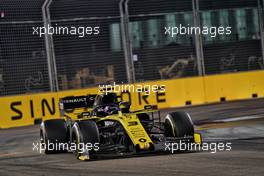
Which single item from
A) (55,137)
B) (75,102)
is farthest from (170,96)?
(55,137)

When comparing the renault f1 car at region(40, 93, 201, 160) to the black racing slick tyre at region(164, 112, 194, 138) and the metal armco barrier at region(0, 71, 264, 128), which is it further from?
the metal armco barrier at region(0, 71, 264, 128)

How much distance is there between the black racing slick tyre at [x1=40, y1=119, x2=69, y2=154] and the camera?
13586mm

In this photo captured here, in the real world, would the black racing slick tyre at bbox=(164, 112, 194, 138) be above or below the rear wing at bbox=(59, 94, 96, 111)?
below

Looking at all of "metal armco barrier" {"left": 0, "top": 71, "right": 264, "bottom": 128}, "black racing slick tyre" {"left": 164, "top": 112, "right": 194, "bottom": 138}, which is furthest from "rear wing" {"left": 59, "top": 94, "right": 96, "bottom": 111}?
"metal armco barrier" {"left": 0, "top": 71, "right": 264, "bottom": 128}

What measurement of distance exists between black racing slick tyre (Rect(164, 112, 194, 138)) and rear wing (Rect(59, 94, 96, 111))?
2092 millimetres

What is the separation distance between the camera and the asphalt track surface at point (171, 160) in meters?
9.82

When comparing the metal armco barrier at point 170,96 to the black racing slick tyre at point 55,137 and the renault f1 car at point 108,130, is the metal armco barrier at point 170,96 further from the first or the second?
the black racing slick tyre at point 55,137

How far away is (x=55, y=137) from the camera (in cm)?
1362

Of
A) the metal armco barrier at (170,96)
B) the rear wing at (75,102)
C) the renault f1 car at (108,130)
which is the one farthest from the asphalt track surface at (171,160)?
the metal armco barrier at (170,96)

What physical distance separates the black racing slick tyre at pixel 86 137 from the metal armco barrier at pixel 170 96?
31.6ft

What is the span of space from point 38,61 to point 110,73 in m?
2.60

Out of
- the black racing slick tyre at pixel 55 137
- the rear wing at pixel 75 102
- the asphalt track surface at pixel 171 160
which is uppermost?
the rear wing at pixel 75 102

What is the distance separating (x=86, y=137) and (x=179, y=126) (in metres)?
1.77

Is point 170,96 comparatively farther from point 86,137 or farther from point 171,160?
point 171,160
